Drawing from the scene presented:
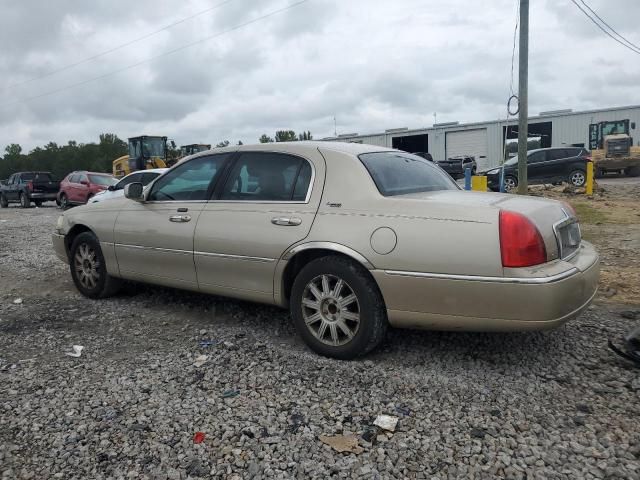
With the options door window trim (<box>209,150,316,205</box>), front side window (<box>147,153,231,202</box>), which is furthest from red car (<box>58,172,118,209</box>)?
door window trim (<box>209,150,316,205</box>)

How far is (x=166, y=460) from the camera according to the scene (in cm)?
256

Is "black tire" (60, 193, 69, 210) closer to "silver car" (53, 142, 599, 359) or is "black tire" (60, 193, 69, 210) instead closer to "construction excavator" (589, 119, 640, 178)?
"silver car" (53, 142, 599, 359)

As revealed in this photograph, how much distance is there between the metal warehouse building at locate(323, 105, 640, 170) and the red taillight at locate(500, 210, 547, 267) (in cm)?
3212

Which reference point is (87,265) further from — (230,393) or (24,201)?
(24,201)

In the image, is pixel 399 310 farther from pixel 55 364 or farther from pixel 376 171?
pixel 55 364

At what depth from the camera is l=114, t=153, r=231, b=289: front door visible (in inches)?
177

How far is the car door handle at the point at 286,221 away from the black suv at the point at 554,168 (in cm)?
1706

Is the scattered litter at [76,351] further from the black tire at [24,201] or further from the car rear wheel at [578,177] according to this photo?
the black tire at [24,201]

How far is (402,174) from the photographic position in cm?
407

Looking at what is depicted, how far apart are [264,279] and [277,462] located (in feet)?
5.40

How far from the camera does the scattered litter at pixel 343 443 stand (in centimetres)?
262

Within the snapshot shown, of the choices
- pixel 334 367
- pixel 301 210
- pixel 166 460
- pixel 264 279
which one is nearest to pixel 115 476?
pixel 166 460

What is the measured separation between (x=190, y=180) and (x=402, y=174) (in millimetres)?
1900

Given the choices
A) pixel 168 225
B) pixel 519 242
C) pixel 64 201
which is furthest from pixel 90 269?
pixel 64 201
